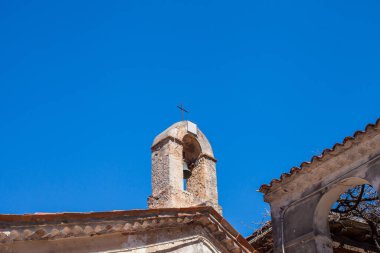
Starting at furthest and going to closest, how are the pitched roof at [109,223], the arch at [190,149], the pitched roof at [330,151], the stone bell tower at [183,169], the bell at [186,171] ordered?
the arch at [190,149] → the bell at [186,171] → the stone bell tower at [183,169] → the pitched roof at [330,151] → the pitched roof at [109,223]

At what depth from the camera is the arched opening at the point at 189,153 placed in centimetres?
1435

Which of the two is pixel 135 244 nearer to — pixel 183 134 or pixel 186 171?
pixel 186 171

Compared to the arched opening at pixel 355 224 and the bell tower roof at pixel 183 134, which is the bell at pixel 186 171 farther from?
the arched opening at pixel 355 224

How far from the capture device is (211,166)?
46.8 feet

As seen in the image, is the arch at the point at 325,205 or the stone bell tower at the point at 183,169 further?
the stone bell tower at the point at 183,169

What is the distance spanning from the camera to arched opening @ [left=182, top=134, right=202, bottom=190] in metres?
14.4

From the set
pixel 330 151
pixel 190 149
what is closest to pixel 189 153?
pixel 190 149

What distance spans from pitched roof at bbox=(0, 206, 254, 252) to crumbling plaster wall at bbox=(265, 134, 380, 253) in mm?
665

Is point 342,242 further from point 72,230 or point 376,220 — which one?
point 72,230

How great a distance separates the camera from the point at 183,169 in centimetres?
1406

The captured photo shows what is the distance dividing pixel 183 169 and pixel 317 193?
18.5 feet

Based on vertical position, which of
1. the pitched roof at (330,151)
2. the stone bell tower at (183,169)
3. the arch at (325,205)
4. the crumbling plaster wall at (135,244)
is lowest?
the crumbling plaster wall at (135,244)

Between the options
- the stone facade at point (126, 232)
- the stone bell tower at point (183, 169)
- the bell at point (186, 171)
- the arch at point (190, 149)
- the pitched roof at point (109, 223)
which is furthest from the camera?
the arch at point (190, 149)

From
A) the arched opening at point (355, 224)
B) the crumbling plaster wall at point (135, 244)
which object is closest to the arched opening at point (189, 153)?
the arched opening at point (355, 224)
